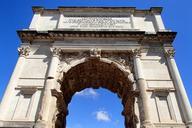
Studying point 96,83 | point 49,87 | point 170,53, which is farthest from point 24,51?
point 170,53

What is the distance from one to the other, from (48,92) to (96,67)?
4.53m

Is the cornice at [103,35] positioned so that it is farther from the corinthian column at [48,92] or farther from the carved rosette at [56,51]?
the corinthian column at [48,92]

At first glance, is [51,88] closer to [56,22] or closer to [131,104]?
[131,104]

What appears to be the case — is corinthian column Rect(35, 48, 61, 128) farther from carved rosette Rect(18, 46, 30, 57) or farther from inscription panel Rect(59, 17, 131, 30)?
inscription panel Rect(59, 17, 131, 30)

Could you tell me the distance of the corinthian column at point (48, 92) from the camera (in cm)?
1270

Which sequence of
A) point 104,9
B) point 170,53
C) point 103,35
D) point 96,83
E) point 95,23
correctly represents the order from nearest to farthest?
point 170,53 → point 103,35 → point 96,83 → point 95,23 → point 104,9

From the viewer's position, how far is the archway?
15584 mm

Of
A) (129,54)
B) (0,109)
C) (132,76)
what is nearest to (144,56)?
(129,54)

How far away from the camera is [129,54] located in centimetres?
1675

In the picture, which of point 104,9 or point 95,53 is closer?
point 95,53

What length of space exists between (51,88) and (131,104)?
548 centimetres

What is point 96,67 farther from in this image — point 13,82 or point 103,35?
point 13,82

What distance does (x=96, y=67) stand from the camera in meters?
17.0

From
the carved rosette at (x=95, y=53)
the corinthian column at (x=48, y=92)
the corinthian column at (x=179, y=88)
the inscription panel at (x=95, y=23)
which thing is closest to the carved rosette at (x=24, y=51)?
the corinthian column at (x=48, y=92)
